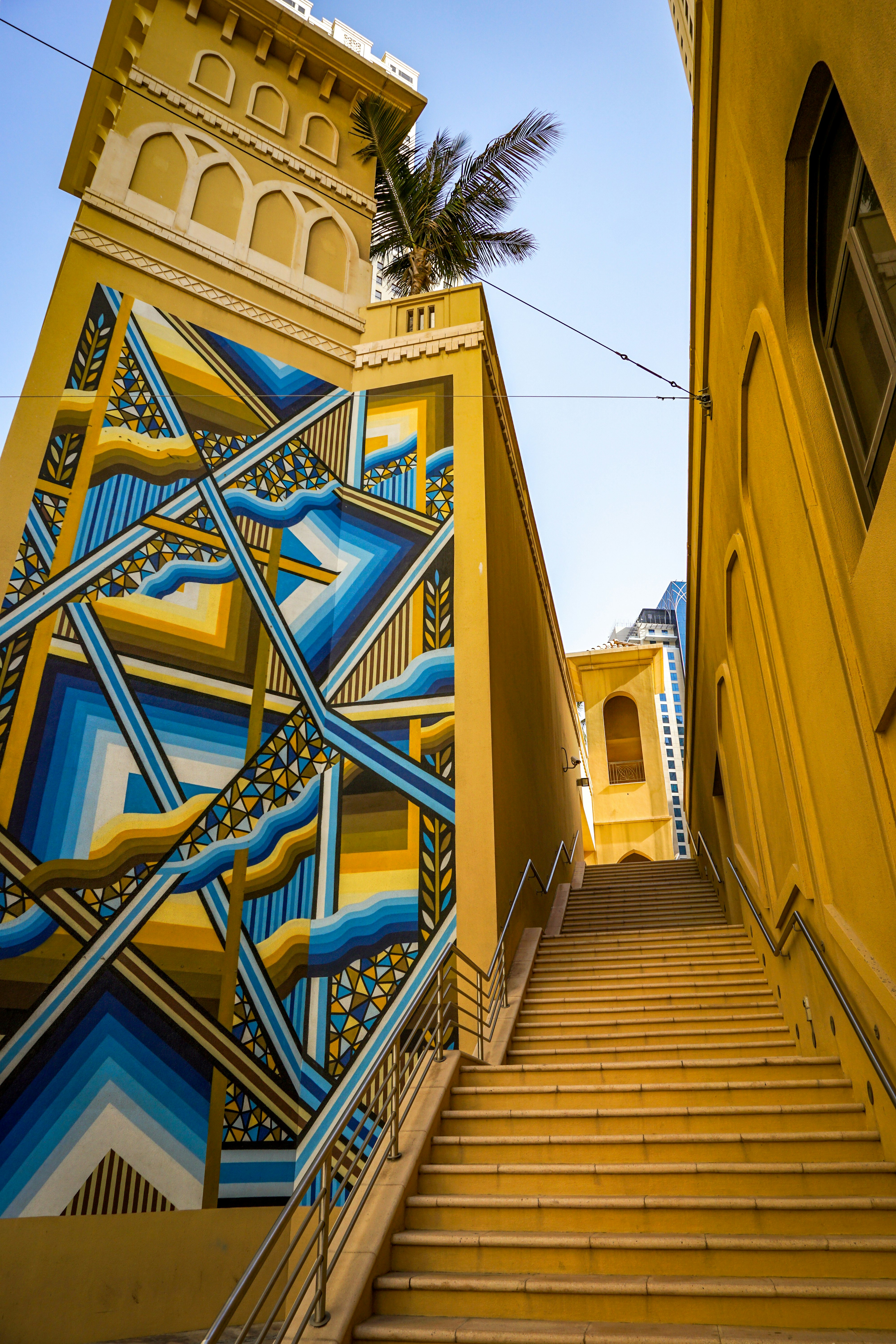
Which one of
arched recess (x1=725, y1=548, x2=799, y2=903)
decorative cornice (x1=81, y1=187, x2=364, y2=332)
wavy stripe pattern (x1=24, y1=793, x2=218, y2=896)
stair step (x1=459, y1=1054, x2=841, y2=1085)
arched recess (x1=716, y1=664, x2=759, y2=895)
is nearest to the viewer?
stair step (x1=459, y1=1054, x2=841, y2=1085)

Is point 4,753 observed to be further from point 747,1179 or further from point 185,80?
point 185,80

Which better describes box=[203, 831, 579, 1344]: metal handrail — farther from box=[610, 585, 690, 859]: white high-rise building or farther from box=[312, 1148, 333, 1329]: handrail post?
box=[610, 585, 690, 859]: white high-rise building

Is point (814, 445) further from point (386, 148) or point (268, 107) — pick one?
point (268, 107)

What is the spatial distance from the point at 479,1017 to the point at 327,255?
8.49 m

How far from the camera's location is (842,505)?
4.20 meters

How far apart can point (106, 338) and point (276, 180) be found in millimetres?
3669

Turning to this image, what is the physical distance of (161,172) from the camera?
9273mm

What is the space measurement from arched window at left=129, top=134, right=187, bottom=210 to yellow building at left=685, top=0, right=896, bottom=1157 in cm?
529

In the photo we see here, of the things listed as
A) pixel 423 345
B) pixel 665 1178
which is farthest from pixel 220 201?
pixel 665 1178

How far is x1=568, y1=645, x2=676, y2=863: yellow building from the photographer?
82.2 feet

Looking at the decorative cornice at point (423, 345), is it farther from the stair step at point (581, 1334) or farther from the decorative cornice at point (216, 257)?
the stair step at point (581, 1334)

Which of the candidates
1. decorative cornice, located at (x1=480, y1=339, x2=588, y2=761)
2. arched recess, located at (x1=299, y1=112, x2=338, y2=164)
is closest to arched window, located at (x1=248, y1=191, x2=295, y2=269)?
arched recess, located at (x1=299, y1=112, x2=338, y2=164)

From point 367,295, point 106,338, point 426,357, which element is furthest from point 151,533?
point 367,295

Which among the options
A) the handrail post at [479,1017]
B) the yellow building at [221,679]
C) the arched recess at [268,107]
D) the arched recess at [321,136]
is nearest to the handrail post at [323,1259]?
the handrail post at [479,1017]
